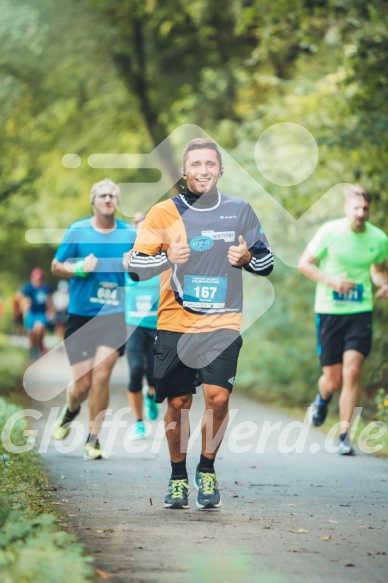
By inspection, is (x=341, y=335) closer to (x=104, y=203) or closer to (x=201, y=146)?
(x=104, y=203)

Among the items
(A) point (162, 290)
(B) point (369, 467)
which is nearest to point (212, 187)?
(A) point (162, 290)

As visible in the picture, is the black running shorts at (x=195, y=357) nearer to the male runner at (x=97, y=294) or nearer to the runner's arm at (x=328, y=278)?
the male runner at (x=97, y=294)

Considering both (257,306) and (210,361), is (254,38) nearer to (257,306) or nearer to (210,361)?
(257,306)

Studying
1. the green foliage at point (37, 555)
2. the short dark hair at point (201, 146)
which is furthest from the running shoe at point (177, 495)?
the short dark hair at point (201, 146)

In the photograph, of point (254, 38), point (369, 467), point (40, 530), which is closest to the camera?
point (40, 530)

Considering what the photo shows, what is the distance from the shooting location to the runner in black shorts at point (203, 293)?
736 cm

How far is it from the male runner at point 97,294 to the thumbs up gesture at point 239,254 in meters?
3.23

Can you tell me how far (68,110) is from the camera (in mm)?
27906

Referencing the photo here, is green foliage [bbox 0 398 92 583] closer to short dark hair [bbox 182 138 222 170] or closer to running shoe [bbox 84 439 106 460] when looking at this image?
short dark hair [bbox 182 138 222 170]

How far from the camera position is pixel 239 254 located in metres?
7.17

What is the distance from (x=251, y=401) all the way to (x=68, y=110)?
1278 centimetres

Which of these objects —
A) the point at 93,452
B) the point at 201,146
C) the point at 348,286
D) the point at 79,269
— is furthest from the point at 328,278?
the point at 201,146

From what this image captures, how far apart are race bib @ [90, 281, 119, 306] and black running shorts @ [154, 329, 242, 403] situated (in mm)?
3000

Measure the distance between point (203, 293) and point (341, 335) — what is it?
154 inches
